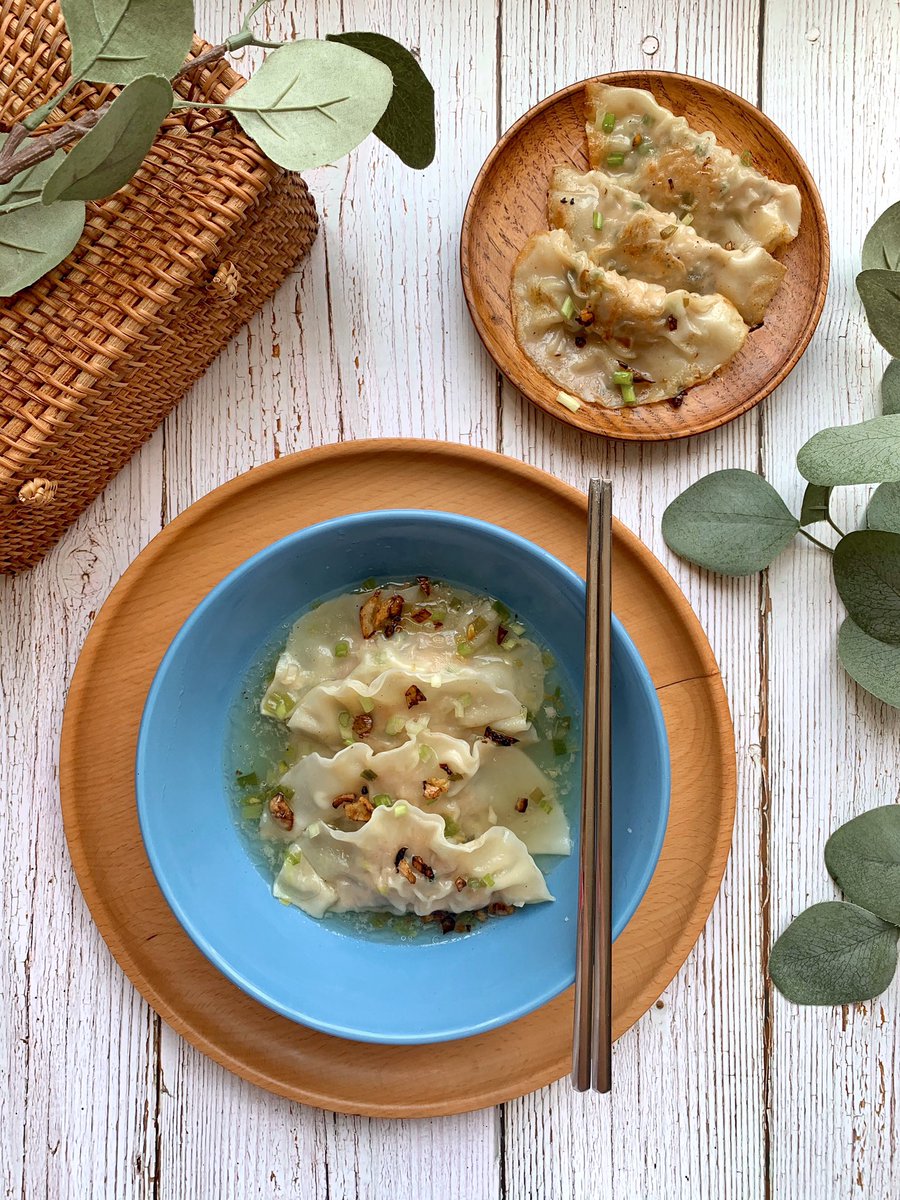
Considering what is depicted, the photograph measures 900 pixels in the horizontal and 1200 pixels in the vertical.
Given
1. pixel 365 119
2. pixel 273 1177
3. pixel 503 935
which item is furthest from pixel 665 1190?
pixel 365 119

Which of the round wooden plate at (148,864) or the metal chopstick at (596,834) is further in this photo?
the round wooden plate at (148,864)

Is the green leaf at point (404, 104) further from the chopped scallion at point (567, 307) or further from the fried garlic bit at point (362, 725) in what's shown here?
the fried garlic bit at point (362, 725)

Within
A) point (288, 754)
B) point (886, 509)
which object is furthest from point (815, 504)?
point (288, 754)

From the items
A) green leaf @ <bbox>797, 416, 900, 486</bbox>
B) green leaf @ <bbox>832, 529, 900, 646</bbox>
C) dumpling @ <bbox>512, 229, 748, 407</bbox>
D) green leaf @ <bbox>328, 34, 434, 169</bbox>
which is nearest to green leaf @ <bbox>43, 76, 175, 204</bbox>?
green leaf @ <bbox>328, 34, 434, 169</bbox>

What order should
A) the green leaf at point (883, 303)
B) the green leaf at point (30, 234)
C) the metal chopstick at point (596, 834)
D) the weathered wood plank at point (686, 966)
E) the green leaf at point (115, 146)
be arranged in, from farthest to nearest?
the weathered wood plank at point (686, 966) → the green leaf at point (883, 303) → the metal chopstick at point (596, 834) → the green leaf at point (30, 234) → the green leaf at point (115, 146)

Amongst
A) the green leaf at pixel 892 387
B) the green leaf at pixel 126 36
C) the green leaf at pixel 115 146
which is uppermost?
the green leaf at pixel 126 36

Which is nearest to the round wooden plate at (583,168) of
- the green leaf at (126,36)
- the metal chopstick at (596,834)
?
the metal chopstick at (596,834)
